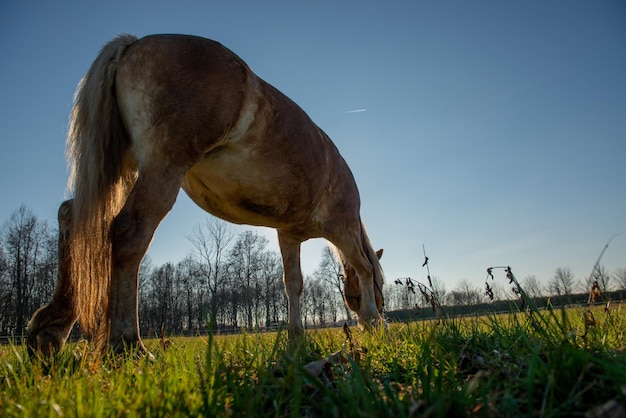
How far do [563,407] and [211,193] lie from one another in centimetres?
365

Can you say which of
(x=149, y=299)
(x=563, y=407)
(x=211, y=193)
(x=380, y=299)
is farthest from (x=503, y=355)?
(x=149, y=299)

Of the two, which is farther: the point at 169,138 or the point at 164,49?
the point at 164,49

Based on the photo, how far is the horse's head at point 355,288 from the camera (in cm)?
621

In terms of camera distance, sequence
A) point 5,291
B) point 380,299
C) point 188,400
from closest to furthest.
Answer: point 188,400 < point 380,299 < point 5,291

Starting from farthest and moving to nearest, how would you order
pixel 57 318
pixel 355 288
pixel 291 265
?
pixel 355 288
pixel 291 265
pixel 57 318

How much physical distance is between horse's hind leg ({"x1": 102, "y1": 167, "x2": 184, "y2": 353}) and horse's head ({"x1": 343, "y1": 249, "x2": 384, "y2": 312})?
167 inches

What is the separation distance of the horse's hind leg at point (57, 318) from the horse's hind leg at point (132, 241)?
57 cm

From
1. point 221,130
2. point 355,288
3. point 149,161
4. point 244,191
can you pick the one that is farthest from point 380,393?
point 355,288

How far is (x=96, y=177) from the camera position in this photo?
9.32 ft

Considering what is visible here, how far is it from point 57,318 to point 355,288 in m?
4.67

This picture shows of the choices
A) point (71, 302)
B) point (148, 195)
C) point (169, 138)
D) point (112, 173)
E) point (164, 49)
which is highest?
point (164, 49)

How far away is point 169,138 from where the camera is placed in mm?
2904

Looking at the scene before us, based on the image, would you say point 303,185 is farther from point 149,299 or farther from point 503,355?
point 149,299

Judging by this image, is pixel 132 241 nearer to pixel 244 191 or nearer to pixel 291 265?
pixel 244 191
